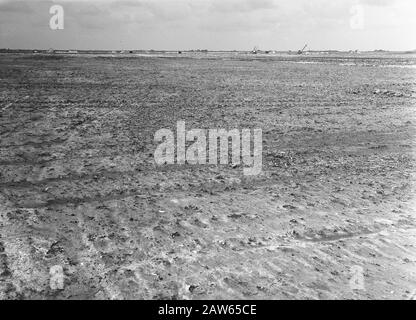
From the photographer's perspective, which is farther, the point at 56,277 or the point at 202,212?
the point at 202,212

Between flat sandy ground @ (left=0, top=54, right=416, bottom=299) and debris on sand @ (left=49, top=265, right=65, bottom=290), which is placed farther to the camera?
flat sandy ground @ (left=0, top=54, right=416, bottom=299)

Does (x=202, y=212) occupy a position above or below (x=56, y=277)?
above

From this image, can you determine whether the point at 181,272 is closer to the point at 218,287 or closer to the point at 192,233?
the point at 218,287

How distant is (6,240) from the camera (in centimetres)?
538

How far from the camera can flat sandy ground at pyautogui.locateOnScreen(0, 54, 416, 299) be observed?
470 cm

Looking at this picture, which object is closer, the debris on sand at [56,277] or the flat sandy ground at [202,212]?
the debris on sand at [56,277]

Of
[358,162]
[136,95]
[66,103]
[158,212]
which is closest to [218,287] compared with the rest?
[158,212]

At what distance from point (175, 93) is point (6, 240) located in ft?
46.6

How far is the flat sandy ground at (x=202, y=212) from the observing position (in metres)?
4.70

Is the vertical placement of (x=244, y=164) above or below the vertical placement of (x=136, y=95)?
below

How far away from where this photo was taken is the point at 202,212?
6.55 meters

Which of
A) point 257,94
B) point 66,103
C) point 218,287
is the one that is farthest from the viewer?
point 257,94

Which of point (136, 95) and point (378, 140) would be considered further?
point (136, 95)

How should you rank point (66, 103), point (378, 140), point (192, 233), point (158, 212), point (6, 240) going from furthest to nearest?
point (66, 103) → point (378, 140) → point (158, 212) → point (192, 233) → point (6, 240)
